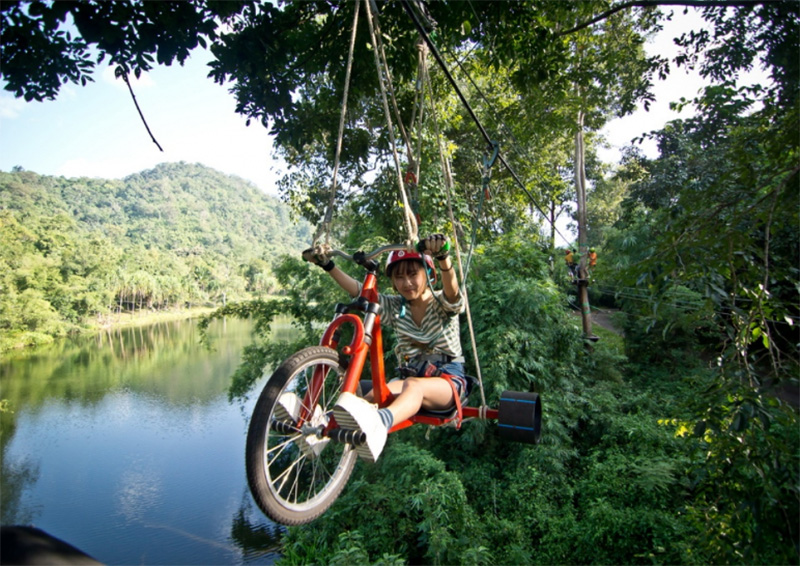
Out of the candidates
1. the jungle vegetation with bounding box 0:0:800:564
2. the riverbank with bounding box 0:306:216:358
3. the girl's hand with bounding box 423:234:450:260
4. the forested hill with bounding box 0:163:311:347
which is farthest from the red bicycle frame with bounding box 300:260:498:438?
the riverbank with bounding box 0:306:216:358

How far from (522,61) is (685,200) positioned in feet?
7.74

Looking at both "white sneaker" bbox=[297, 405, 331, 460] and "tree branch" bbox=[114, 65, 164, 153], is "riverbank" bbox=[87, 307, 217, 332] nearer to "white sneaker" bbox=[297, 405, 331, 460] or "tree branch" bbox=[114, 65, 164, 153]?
"tree branch" bbox=[114, 65, 164, 153]

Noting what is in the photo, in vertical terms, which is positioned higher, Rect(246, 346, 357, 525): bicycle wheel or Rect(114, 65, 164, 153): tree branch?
Rect(114, 65, 164, 153): tree branch

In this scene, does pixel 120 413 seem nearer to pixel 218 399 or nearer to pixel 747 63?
pixel 218 399

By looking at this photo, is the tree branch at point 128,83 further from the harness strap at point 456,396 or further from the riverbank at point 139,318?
the riverbank at point 139,318

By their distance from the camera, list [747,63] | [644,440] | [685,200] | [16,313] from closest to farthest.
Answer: [685,200] < [747,63] < [644,440] < [16,313]

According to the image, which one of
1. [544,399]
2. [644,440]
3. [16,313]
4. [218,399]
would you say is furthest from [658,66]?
[16,313]

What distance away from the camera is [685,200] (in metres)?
2.77

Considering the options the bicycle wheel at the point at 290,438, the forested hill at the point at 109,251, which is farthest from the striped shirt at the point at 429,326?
the forested hill at the point at 109,251

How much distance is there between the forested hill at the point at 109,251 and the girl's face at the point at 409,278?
24.9 ft

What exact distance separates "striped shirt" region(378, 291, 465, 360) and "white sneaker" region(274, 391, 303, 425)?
0.76 m

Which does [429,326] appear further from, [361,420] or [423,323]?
[361,420]

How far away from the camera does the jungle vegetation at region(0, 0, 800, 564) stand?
2.49 m

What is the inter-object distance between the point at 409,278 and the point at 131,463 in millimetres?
12157
